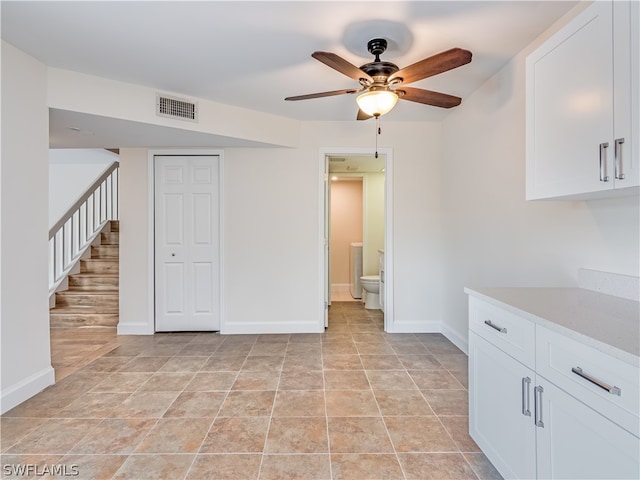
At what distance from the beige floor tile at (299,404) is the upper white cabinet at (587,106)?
6.18ft

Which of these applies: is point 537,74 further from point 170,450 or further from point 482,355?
point 170,450

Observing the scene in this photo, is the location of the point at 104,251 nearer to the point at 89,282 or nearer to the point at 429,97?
the point at 89,282

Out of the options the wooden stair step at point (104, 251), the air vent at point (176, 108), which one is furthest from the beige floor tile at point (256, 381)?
the wooden stair step at point (104, 251)

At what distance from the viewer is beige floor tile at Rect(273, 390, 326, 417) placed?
84.4 inches

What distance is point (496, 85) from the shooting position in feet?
8.68

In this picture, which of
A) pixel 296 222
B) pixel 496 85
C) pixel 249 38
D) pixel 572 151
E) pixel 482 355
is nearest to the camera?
pixel 572 151

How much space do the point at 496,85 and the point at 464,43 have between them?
66cm

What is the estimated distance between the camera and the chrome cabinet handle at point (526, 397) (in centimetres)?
132

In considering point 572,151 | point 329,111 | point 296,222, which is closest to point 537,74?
point 572,151

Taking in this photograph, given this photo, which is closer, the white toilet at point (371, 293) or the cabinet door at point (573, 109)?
the cabinet door at point (573, 109)

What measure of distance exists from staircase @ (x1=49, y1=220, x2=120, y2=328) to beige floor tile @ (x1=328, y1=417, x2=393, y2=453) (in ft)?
11.6

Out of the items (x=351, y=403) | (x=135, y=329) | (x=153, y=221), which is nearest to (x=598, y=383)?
(x=351, y=403)

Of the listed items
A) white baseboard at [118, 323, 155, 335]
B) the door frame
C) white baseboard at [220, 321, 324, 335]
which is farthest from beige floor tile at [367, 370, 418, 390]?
white baseboard at [118, 323, 155, 335]

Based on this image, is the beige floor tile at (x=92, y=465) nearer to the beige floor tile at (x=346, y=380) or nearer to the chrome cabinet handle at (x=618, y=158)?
the beige floor tile at (x=346, y=380)
